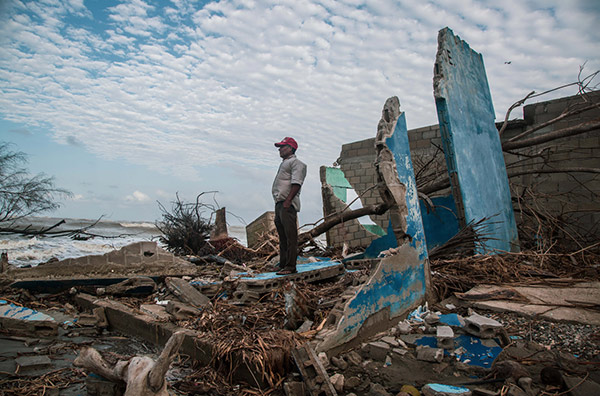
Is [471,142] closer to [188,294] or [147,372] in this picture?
[188,294]

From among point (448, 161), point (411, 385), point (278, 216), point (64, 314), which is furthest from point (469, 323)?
point (64, 314)

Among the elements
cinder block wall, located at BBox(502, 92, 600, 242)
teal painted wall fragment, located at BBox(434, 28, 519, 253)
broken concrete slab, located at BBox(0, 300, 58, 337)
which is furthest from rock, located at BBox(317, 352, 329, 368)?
cinder block wall, located at BBox(502, 92, 600, 242)

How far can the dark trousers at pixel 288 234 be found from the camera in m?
5.16

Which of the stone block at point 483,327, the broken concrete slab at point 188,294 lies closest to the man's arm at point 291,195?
the broken concrete slab at point 188,294

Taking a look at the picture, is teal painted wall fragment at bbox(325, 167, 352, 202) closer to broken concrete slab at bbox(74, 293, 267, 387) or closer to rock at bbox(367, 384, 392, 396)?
broken concrete slab at bbox(74, 293, 267, 387)

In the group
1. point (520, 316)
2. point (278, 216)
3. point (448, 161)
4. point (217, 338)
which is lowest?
point (520, 316)

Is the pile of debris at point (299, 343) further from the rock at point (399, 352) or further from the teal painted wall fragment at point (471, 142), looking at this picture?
the teal painted wall fragment at point (471, 142)

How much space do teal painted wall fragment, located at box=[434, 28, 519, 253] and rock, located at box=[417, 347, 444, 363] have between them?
305 centimetres

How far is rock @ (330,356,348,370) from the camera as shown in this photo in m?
2.97

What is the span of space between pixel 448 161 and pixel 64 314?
18.6 ft

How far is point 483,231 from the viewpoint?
20.4 feet

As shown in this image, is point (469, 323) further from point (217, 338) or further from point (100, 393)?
point (100, 393)

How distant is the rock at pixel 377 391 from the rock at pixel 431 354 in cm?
60

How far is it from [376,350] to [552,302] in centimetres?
229
